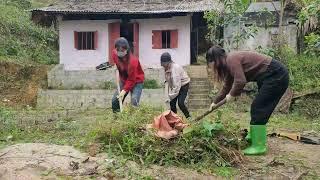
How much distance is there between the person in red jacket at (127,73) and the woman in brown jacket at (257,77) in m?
1.78

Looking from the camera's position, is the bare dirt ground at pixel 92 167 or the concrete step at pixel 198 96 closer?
the bare dirt ground at pixel 92 167

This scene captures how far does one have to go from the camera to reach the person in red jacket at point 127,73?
7.04 meters

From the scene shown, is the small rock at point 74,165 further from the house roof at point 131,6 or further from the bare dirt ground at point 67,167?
the house roof at point 131,6

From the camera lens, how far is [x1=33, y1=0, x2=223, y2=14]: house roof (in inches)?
687

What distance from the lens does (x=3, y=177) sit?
181 inches

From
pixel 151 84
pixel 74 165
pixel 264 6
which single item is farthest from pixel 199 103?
pixel 74 165

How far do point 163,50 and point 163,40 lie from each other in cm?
44

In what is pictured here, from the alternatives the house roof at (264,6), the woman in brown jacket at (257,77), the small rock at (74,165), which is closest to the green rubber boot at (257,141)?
the woman in brown jacket at (257,77)

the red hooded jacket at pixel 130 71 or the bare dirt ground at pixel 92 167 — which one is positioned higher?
the red hooded jacket at pixel 130 71

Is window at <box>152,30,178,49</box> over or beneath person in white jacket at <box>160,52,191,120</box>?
over

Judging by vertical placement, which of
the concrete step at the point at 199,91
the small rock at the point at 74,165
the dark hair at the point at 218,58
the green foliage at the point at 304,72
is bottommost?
the concrete step at the point at 199,91

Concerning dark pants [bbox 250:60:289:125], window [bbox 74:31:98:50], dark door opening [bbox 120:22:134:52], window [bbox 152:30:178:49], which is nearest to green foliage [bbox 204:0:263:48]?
window [bbox 152:30:178:49]

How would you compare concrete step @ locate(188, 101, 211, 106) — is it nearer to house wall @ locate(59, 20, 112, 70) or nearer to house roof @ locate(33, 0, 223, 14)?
house roof @ locate(33, 0, 223, 14)

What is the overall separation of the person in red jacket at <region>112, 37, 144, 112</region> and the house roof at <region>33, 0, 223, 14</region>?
9.94m
